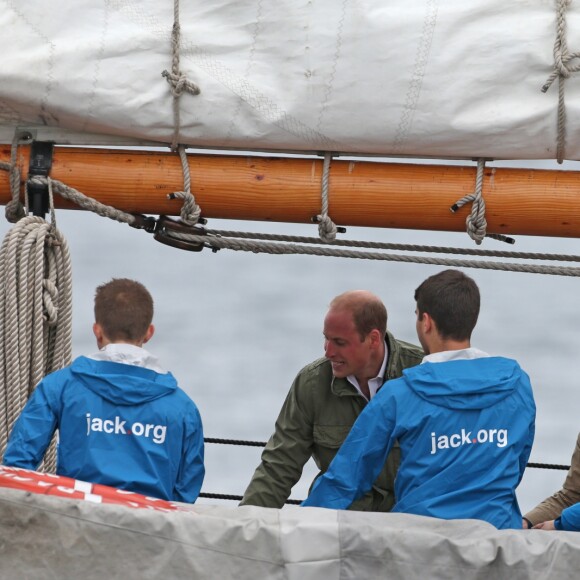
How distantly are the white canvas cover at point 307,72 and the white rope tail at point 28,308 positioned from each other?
38 centimetres

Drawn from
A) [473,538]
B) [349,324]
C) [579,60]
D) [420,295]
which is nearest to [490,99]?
[579,60]

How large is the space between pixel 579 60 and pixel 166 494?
171 cm

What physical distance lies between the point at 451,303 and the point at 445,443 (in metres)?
0.43

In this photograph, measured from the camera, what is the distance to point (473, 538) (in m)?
3.47

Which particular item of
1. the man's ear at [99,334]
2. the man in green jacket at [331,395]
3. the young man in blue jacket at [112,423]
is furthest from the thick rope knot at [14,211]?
the man in green jacket at [331,395]

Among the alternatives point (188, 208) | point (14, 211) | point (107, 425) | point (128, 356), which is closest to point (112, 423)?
point (107, 425)

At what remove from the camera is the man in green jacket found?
491 centimetres

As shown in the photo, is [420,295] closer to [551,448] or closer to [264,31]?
[264,31]

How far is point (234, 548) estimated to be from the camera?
3439 mm

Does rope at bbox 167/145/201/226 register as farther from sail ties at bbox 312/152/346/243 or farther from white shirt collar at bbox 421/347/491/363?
white shirt collar at bbox 421/347/491/363

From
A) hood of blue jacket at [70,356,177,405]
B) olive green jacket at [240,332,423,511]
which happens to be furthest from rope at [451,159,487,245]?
hood of blue jacket at [70,356,177,405]

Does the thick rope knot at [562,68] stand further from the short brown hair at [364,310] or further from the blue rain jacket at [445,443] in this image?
the short brown hair at [364,310]

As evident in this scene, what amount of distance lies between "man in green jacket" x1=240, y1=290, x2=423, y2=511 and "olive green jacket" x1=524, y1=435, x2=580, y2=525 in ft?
1.76

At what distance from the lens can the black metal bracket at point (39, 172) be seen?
4457 millimetres
